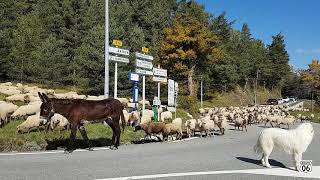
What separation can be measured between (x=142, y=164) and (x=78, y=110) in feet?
10.8

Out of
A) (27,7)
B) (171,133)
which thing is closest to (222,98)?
(27,7)

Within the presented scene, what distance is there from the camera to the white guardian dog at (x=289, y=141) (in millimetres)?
11984

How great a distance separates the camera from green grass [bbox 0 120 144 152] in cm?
1636

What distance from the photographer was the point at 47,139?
17547 millimetres

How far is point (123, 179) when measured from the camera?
33.8 ft

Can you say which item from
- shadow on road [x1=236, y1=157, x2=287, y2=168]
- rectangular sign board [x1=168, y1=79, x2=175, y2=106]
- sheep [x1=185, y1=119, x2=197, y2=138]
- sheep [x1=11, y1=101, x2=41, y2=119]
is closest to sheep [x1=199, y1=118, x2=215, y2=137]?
sheep [x1=185, y1=119, x2=197, y2=138]

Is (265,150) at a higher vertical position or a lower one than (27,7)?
lower

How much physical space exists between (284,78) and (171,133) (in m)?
121

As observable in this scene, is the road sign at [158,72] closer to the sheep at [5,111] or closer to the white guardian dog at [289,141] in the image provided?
the sheep at [5,111]

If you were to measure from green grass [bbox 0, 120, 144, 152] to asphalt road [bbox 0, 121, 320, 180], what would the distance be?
2.21 meters

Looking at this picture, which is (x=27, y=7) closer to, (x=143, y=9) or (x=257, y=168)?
(x=143, y=9)

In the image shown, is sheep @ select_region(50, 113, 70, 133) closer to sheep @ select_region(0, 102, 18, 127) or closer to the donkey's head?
sheep @ select_region(0, 102, 18, 127)

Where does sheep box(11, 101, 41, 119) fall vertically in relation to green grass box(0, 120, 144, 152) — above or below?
above

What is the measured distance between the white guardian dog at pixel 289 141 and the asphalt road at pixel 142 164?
0.46 m
